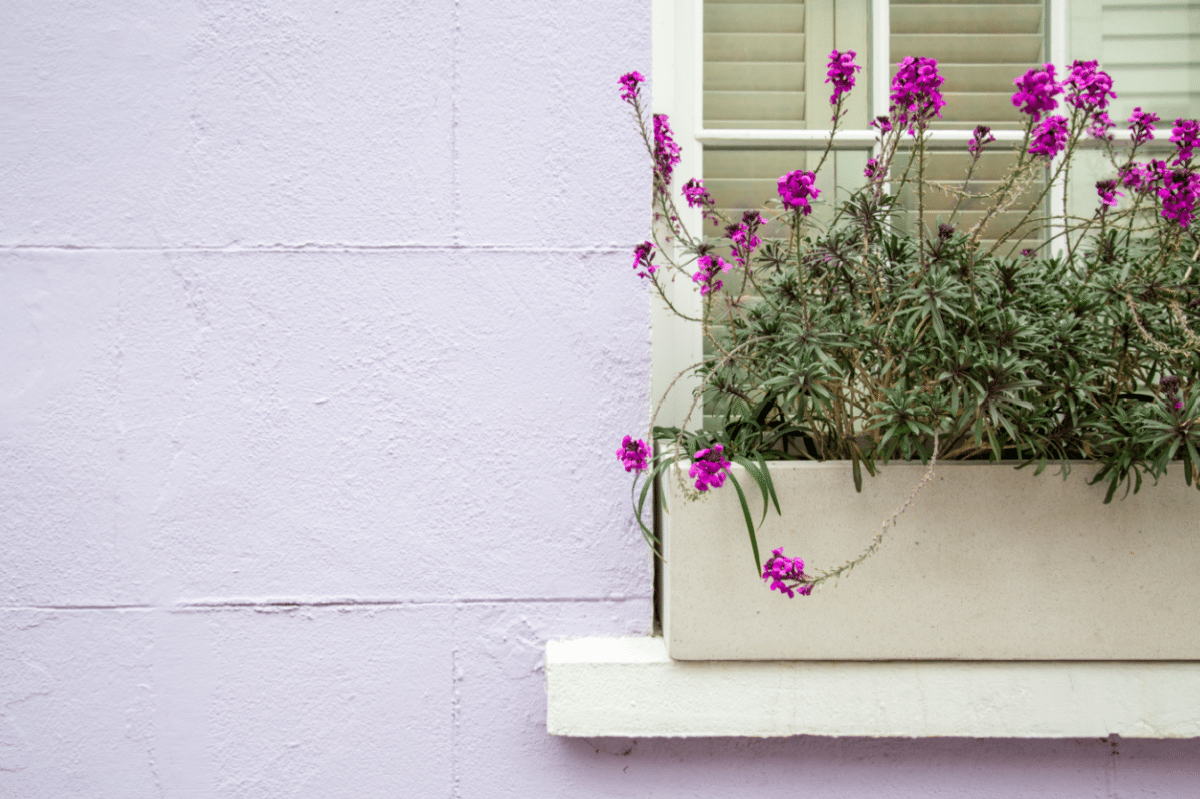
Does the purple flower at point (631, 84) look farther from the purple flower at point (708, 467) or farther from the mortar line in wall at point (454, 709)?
the mortar line in wall at point (454, 709)

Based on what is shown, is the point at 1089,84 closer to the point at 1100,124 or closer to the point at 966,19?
the point at 1100,124

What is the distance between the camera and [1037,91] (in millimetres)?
1108

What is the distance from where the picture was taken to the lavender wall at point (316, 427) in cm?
154

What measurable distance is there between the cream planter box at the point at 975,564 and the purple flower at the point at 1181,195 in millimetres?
461

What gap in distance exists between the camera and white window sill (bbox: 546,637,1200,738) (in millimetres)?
1449

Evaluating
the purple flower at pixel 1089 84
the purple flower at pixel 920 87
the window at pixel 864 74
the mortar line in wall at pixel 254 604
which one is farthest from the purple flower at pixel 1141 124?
the mortar line in wall at pixel 254 604

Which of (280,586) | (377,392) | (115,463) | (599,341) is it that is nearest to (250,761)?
(280,586)

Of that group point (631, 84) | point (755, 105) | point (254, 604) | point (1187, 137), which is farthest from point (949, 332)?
point (254, 604)

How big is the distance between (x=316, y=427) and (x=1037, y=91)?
1352 mm

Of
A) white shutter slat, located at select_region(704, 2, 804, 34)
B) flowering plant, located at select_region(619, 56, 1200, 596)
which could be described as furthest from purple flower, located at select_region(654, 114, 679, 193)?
white shutter slat, located at select_region(704, 2, 804, 34)

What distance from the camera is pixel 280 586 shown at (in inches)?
61.0

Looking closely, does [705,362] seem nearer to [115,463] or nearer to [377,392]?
[377,392]

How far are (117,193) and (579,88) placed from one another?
0.94 metres

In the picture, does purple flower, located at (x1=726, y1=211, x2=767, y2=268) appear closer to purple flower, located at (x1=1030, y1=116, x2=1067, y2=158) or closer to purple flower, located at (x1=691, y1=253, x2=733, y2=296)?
purple flower, located at (x1=691, y1=253, x2=733, y2=296)
